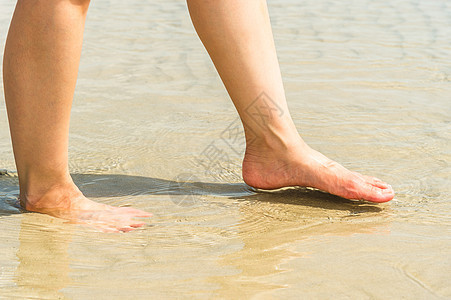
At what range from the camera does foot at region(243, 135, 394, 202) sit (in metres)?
2.16

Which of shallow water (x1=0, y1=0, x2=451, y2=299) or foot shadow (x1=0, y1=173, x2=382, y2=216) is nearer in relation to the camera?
shallow water (x1=0, y1=0, x2=451, y2=299)

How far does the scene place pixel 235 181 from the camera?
2375 mm

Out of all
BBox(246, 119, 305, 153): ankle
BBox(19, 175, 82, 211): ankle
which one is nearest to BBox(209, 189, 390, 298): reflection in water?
BBox(246, 119, 305, 153): ankle

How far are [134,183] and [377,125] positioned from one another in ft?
3.91

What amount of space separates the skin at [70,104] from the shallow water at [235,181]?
0.07m

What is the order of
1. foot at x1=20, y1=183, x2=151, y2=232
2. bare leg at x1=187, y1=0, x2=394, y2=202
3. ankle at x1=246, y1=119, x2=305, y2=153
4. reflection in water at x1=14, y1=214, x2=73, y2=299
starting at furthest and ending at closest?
1. ankle at x1=246, y1=119, x2=305, y2=153
2. bare leg at x1=187, y1=0, x2=394, y2=202
3. foot at x1=20, y1=183, x2=151, y2=232
4. reflection in water at x1=14, y1=214, x2=73, y2=299

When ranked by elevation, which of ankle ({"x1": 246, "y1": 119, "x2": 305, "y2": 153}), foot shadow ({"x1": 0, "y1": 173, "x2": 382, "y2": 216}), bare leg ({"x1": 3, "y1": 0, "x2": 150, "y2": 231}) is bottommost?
foot shadow ({"x1": 0, "y1": 173, "x2": 382, "y2": 216})

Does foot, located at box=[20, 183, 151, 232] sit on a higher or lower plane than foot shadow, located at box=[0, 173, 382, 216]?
higher

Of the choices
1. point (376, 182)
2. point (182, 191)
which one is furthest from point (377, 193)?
point (182, 191)

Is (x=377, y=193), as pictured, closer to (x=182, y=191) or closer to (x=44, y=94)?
(x=182, y=191)

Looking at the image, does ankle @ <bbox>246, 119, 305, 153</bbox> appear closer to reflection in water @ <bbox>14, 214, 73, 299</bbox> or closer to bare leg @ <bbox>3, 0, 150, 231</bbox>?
bare leg @ <bbox>3, 0, 150, 231</bbox>

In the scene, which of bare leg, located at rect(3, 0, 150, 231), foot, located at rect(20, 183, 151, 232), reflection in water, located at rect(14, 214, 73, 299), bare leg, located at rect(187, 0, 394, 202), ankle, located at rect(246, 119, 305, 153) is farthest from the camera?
ankle, located at rect(246, 119, 305, 153)

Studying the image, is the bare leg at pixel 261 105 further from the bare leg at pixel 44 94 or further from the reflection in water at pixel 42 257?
the reflection in water at pixel 42 257

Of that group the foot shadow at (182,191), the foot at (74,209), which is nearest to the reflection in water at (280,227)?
the foot shadow at (182,191)
